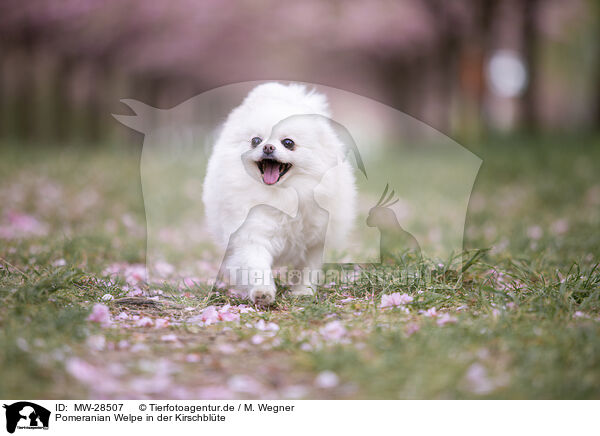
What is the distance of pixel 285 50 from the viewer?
14328 mm

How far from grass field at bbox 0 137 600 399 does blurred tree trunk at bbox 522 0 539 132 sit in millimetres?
7203

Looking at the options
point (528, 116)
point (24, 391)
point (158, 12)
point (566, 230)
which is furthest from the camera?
point (158, 12)

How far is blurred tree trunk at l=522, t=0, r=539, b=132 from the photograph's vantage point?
10.6 meters

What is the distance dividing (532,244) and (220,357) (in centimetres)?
304

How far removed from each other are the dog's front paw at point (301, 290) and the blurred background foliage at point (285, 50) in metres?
8.69

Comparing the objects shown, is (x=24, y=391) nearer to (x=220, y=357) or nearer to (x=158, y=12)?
(x=220, y=357)

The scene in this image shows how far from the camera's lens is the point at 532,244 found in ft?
14.4

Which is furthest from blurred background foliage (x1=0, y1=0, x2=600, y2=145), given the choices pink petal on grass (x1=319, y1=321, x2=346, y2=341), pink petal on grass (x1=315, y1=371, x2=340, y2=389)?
pink petal on grass (x1=315, y1=371, x2=340, y2=389)

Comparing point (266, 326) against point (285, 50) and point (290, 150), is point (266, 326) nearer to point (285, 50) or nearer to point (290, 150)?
point (290, 150)
